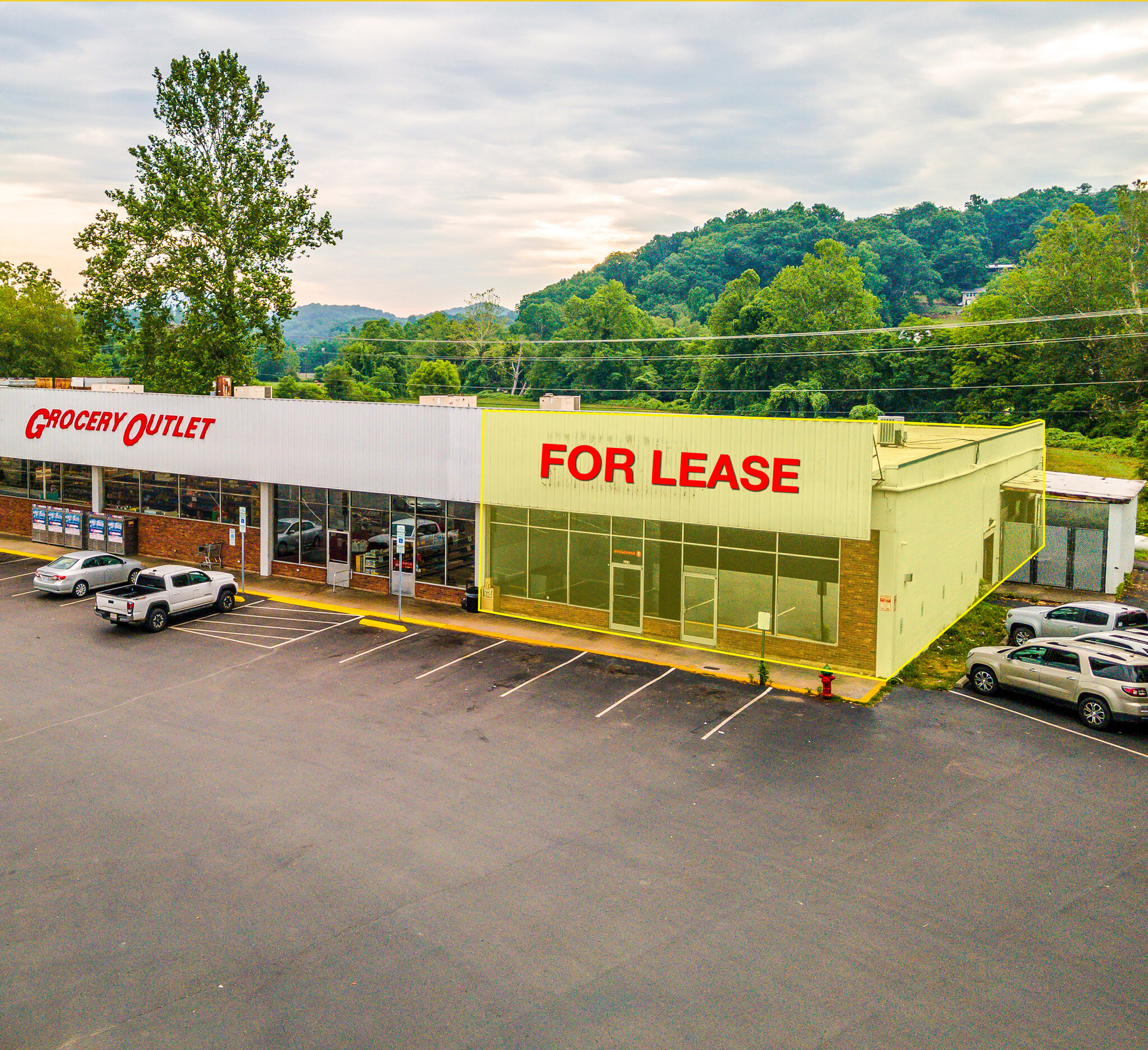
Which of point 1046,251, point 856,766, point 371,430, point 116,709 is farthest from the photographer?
point 1046,251

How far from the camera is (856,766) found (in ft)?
53.7

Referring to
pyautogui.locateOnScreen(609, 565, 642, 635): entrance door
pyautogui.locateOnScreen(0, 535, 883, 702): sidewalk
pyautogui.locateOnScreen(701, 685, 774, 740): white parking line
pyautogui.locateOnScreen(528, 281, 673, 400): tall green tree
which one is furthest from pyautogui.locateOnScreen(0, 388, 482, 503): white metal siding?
pyautogui.locateOnScreen(528, 281, 673, 400): tall green tree

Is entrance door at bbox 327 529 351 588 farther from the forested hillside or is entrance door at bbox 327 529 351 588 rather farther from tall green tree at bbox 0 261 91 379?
the forested hillside

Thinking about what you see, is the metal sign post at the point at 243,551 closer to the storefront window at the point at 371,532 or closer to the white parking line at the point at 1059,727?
the storefront window at the point at 371,532

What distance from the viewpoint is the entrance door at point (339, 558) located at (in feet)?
99.2

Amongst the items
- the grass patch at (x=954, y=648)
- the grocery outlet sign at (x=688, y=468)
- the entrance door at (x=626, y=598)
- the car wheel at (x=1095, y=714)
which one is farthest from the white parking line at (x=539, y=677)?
the car wheel at (x=1095, y=714)

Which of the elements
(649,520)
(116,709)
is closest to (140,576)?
(116,709)

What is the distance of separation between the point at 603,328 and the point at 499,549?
3514 inches

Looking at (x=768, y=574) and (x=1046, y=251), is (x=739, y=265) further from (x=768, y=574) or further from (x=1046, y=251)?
(x=768, y=574)

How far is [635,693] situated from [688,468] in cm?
599

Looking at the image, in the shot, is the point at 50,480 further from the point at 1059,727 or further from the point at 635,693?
the point at 1059,727

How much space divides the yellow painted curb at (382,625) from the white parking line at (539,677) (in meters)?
5.22

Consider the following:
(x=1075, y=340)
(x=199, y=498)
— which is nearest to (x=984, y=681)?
(x=199, y=498)

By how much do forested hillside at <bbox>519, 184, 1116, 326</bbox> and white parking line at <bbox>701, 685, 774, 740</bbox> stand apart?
117 meters
